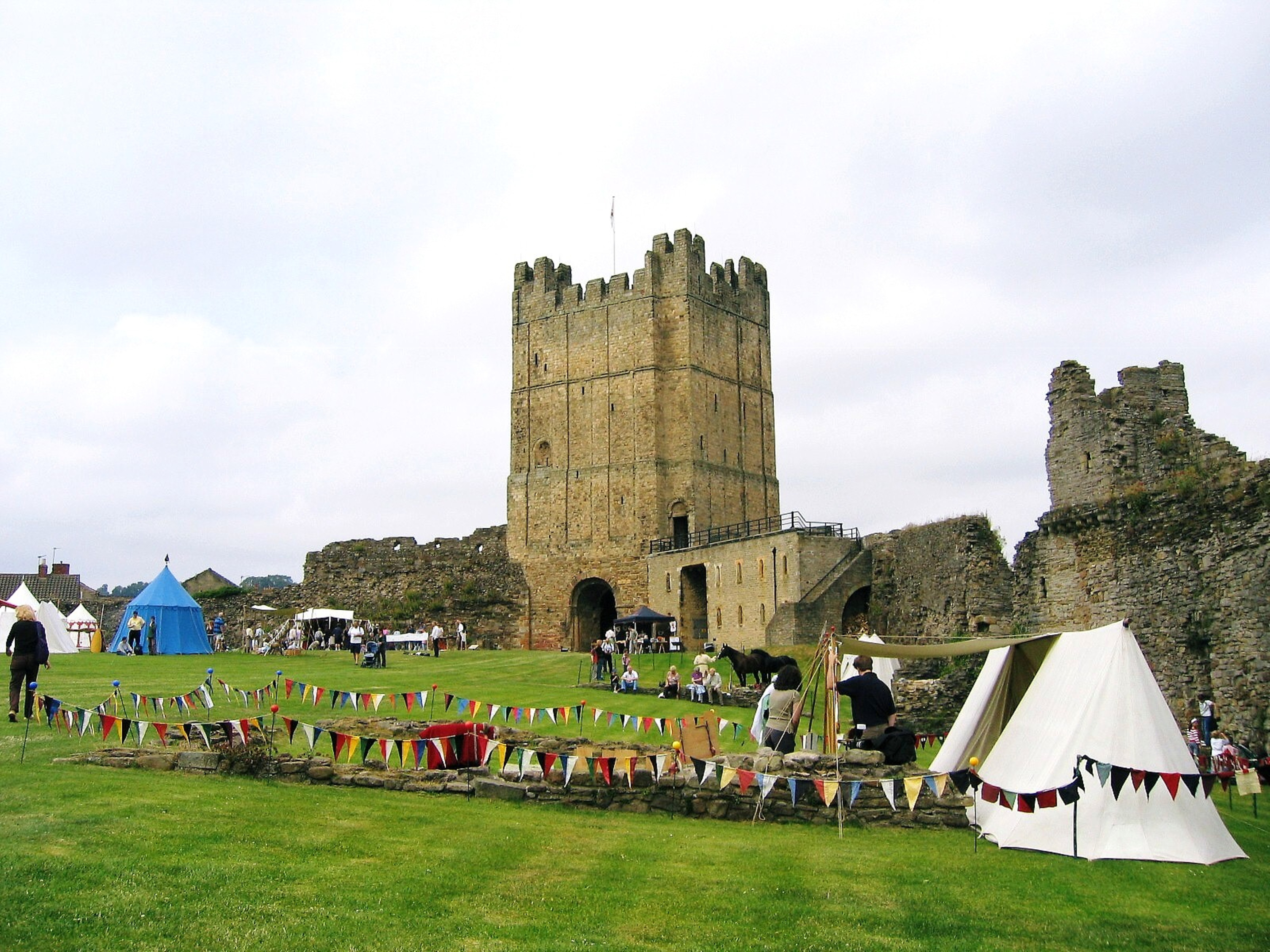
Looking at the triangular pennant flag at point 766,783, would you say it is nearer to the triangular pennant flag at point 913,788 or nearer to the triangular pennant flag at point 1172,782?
the triangular pennant flag at point 913,788

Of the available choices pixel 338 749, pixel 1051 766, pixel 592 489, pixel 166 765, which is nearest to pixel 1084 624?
pixel 1051 766

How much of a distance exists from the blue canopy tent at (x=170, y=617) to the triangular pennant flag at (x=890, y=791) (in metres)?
26.5

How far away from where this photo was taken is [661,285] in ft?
170

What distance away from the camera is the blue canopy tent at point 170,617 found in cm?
3334

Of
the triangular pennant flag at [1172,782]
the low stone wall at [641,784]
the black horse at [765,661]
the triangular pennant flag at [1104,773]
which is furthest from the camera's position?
the black horse at [765,661]

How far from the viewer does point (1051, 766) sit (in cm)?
1171

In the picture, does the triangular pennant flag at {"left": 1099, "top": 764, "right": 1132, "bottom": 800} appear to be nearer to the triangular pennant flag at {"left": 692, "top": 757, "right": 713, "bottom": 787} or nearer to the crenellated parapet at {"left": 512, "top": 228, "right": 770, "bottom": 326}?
the triangular pennant flag at {"left": 692, "top": 757, "right": 713, "bottom": 787}

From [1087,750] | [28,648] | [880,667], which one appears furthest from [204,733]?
[880,667]

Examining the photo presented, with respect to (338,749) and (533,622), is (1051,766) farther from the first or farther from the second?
(533,622)

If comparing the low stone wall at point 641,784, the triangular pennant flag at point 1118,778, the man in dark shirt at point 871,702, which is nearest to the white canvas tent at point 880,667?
the man in dark shirt at point 871,702

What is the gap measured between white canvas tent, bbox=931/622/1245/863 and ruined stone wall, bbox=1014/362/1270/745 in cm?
574

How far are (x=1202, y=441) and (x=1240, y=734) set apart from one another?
18.8 feet

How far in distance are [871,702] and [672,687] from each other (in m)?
11.6

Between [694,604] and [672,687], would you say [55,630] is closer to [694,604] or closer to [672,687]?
[672,687]
